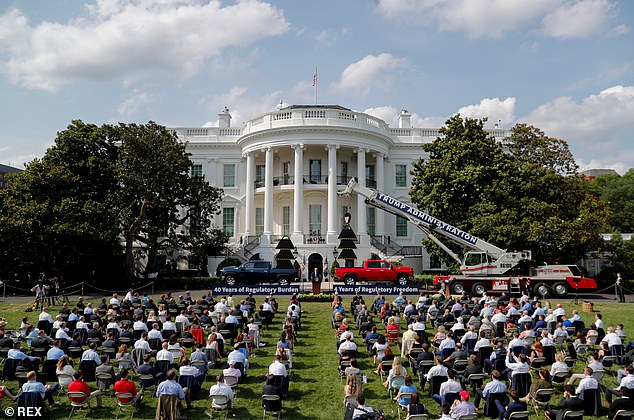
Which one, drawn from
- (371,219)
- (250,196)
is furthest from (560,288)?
(250,196)

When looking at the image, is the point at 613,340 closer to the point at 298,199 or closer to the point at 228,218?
the point at 298,199

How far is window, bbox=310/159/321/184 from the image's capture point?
41.0 m

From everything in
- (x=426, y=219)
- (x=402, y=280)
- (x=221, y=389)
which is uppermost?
(x=426, y=219)

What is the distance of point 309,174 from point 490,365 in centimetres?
2976

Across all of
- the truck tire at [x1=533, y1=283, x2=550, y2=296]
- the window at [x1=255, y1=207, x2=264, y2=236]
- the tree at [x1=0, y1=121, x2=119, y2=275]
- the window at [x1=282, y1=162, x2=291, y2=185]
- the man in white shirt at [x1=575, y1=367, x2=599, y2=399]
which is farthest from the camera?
the window at [x1=255, y1=207, x2=264, y2=236]

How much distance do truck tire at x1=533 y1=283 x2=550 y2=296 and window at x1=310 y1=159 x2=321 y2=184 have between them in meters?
19.1

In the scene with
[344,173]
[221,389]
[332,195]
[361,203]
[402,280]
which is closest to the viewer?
[221,389]

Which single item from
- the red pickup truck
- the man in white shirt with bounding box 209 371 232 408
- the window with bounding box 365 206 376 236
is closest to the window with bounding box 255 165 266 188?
the window with bounding box 365 206 376 236

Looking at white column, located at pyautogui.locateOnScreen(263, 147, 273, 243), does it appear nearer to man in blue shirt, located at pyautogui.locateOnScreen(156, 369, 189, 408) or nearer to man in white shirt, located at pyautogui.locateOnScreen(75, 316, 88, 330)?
man in white shirt, located at pyautogui.locateOnScreen(75, 316, 88, 330)

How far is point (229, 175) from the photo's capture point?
44312 mm

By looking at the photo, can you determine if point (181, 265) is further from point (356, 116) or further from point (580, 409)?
point (580, 409)

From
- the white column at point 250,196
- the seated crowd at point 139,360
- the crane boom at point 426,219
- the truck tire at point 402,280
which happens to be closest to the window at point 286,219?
the white column at point 250,196

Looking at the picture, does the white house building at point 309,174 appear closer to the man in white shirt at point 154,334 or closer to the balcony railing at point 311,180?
the balcony railing at point 311,180

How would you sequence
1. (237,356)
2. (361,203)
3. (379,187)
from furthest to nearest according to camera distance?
(379,187) < (361,203) < (237,356)
